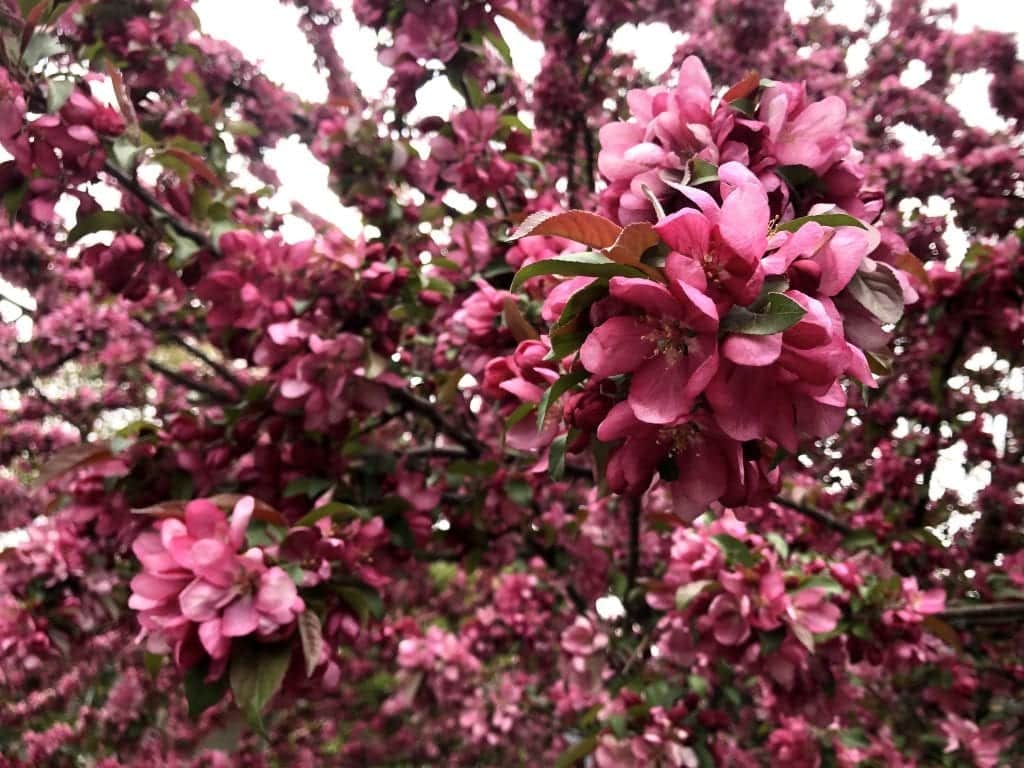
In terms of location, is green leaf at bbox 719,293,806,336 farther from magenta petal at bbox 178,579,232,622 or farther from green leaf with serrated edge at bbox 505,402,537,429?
magenta petal at bbox 178,579,232,622

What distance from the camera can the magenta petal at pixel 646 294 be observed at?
58 centimetres

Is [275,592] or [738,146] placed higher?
[738,146]

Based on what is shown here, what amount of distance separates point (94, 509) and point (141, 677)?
204 centimetres

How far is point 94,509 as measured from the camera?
5.61ft

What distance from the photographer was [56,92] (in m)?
1.34

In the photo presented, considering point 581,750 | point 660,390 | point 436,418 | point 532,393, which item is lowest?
point 581,750

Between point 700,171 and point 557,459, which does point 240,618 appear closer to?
point 557,459

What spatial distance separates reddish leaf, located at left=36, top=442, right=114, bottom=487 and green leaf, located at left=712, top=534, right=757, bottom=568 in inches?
56.2

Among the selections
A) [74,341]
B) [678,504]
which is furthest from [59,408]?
[678,504]

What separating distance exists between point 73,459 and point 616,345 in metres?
1.44

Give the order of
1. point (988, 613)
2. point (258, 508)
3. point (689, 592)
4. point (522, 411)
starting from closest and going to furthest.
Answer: point (522, 411), point (258, 508), point (689, 592), point (988, 613)

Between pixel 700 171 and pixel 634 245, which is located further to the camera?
pixel 700 171

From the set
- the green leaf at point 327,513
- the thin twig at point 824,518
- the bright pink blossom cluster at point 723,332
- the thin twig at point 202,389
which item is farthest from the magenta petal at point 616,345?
the thin twig at point 202,389

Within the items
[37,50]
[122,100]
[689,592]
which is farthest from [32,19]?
[689,592]
